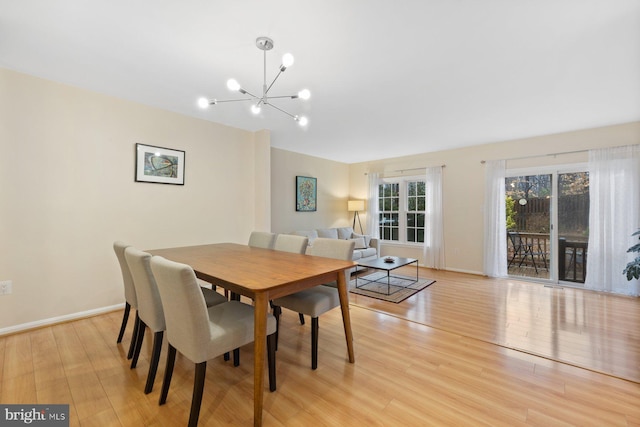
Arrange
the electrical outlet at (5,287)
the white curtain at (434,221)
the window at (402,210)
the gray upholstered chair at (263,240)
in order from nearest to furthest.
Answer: the electrical outlet at (5,287), the gray upholstered chair at (263,240), the white curtain at (434,221), the window at (402,210)

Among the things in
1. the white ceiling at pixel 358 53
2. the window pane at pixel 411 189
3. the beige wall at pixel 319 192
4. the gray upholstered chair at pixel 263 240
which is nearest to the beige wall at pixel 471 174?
the window pane at pixel 411 189

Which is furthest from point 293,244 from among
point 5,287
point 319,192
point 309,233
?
point 319,192

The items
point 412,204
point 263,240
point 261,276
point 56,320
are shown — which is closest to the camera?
point 261,276

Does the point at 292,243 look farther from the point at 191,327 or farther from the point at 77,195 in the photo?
the point at 77,195

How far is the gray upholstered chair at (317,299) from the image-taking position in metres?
1.98

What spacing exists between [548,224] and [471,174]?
1396 millimetres

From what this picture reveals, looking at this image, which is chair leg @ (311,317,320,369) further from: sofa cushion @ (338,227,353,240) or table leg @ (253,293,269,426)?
sofa cushion @ (338,227,353,240)

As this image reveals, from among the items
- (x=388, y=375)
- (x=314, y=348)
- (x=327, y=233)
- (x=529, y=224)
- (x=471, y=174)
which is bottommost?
(x=388, y=375)

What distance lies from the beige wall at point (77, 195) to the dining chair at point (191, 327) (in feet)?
6.56

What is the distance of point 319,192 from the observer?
233 inches

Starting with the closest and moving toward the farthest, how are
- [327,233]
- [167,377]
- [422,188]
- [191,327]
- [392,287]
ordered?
[191,327] < [167,377] < [392,287] < [327,233] < [422,188]

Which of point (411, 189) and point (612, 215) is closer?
point (612, 215)

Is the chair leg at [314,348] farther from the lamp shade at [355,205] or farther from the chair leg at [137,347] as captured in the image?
the lamp shade at [355,205]

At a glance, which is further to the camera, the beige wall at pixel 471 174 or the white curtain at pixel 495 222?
the white curtain at pixel 495 222
